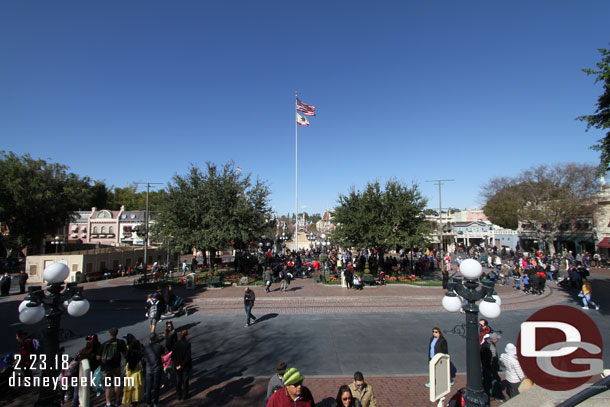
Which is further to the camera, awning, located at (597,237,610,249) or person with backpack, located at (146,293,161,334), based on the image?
awning, located at (597,237,610,249)

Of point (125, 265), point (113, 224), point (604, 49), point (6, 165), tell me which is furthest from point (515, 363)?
point (113, 224)

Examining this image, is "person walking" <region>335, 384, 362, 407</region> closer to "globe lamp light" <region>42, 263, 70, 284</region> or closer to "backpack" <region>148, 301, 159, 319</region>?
"globe lamp light" <region>42, 263, 70, 284</region>

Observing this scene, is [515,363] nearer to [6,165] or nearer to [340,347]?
[340,347]

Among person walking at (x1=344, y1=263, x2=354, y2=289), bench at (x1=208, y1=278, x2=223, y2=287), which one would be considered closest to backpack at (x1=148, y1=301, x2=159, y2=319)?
bench at (x1=208, y1=278, x2=223, y2=287)

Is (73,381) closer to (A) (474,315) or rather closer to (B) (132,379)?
(B) (132,379)

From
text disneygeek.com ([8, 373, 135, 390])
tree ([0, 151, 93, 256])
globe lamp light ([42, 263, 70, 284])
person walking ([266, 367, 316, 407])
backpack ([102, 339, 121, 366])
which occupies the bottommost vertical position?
text disneygeek.com ([8, 373, 135, 390])

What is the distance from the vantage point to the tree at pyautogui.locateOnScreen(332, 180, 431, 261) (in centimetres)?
2102

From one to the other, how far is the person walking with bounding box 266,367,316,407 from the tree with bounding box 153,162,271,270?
53.3 ft

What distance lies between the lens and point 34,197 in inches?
1232

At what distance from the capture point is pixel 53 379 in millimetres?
4887

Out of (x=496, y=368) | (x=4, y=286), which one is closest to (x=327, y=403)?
(x=496, y=368)

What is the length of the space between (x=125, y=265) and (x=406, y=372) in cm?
2941

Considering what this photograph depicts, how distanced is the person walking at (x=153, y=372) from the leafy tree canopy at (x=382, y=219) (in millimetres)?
16401

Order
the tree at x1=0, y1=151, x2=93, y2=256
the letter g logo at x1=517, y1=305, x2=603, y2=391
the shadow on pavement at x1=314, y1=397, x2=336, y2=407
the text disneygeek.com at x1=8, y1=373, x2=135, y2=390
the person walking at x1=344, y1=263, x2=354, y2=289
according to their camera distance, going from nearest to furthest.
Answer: the letter g logo at x1=517, y1=305, x2=603, y2=391 < the text disneygeek.com at x1=8, y1=373, x2=135, y2=390 < the shadow on pavement at x1=314, y1=397, x2=336, y2=407 < the person walking at x1=344, y1=263, x2=354, y2=289 < the tree at x1=0, y1=151, x2=93, y2=256
